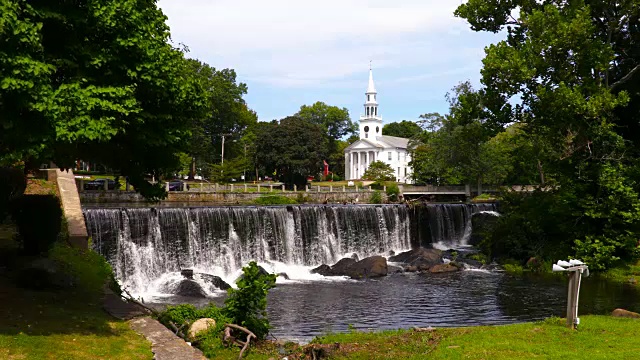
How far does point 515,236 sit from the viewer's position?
3069cm

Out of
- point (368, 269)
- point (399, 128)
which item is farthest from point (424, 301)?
point (399, 128)

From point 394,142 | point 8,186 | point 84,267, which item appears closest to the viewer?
point 8,186

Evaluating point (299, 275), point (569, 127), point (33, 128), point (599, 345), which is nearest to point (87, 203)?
point (299, 275)

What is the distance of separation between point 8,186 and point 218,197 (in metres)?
35.0

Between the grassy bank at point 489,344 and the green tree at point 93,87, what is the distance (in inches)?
172

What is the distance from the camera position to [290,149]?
232 ft

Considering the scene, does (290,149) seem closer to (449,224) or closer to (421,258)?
(449,224)

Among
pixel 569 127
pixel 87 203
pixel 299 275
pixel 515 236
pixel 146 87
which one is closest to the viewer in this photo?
pixel 146 87

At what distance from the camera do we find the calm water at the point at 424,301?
57.8ft

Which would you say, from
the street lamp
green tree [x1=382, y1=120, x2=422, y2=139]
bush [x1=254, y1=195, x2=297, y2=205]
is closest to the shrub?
bush [x1=254, y1=195, x2=297, y2=205]

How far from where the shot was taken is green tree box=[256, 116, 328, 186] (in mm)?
70438

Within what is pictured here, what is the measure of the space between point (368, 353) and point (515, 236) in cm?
2144

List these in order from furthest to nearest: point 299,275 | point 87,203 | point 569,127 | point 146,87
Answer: point 87,203 → point 299,275 → point 569,127 → point 146,87

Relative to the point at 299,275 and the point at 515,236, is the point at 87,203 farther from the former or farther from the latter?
the point at 515,236
